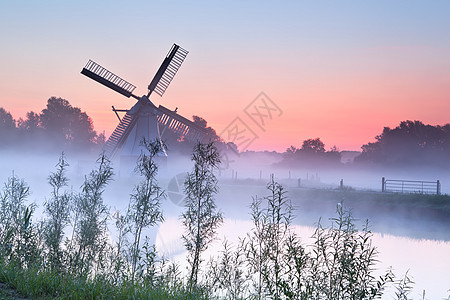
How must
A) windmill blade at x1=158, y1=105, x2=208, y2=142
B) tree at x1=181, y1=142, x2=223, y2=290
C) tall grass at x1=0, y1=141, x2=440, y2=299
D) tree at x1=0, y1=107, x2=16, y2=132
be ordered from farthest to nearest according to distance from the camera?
tree at x1=0, y1=107, x2=16, y2=132 < windmill blade at x1=158, y1=105, x2=208, y2=142 < tree at x1=181, y1=142, x2=223, y2=290 < tall grass at x1=0, y1=141, x2=440, y2=299

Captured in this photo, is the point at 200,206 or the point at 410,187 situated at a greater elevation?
the point at 410,187

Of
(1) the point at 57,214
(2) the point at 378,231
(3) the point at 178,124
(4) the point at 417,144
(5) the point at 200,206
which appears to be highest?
(4) the point at 417,144

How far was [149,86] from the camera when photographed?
41.8 meters

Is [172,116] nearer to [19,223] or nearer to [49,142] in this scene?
[19,223]

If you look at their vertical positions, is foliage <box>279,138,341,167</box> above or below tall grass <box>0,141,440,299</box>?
above

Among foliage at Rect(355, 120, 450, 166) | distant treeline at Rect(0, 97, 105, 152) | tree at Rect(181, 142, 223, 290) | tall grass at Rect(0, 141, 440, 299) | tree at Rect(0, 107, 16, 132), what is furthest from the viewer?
tree at Rect(0, 107, 16, 132)

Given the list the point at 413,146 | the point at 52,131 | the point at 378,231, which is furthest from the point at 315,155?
the point at 378,231

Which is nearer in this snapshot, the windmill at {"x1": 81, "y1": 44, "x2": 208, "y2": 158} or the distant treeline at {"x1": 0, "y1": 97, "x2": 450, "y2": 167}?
the windmill at {"x1": 81, "y1": 44, "x2": 208, "y2": 158}

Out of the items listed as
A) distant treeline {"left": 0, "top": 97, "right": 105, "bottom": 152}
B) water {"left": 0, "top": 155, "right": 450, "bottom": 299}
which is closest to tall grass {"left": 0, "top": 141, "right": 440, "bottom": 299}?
water {"left": 0, "top": 155, "right": 450, "bottom": 299}

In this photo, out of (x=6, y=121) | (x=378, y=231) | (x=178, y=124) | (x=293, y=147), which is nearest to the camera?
(x=378, y=231)

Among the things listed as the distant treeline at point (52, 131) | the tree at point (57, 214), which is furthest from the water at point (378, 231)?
the distant treeline at point (52, 131)

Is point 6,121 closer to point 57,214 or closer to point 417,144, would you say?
point 417,144

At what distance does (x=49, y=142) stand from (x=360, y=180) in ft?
197

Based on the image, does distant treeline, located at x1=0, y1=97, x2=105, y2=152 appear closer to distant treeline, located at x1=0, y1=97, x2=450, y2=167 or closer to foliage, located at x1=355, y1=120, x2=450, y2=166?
distant treeline, located at x1=0, y1=97, x2=450, y2=167
